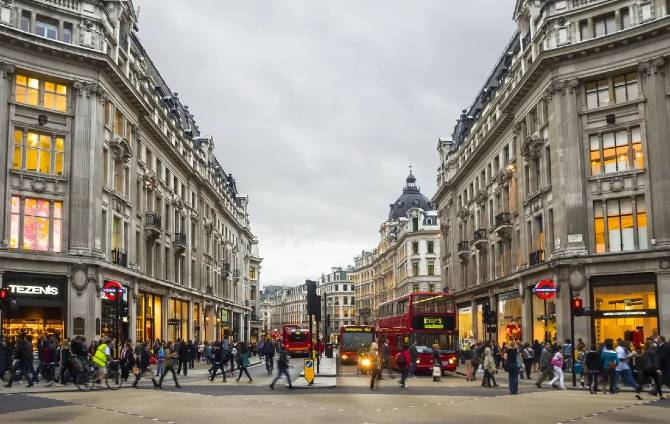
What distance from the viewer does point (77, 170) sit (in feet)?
128

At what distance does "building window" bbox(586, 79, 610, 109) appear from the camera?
39312mm

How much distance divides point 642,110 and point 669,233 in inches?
245

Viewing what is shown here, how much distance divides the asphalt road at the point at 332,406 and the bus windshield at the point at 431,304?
35.5 feet

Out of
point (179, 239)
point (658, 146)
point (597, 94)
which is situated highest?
point (597, 94)

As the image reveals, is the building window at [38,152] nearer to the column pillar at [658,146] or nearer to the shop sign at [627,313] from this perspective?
the shop sign at [627,313]

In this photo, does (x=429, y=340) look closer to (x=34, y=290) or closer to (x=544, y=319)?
(x=544, y=319)

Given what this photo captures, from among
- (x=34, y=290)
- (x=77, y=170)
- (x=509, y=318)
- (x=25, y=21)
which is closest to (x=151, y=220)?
(x=77, y=170)

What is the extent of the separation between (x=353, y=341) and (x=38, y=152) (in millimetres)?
22699

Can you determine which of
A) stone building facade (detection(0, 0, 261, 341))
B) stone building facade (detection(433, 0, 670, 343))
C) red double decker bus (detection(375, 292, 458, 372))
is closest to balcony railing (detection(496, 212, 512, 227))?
stone building facade (detection(433, 0, 670, 343))

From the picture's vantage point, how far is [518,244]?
4878 cm

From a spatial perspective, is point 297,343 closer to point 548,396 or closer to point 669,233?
point 669,233

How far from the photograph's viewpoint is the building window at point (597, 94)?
39312mm

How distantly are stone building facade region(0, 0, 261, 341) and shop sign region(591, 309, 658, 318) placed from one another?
75.1ft

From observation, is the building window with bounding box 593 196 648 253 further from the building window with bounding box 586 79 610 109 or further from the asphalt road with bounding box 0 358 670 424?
the asphalt road with bounding box 0 358 670 424
